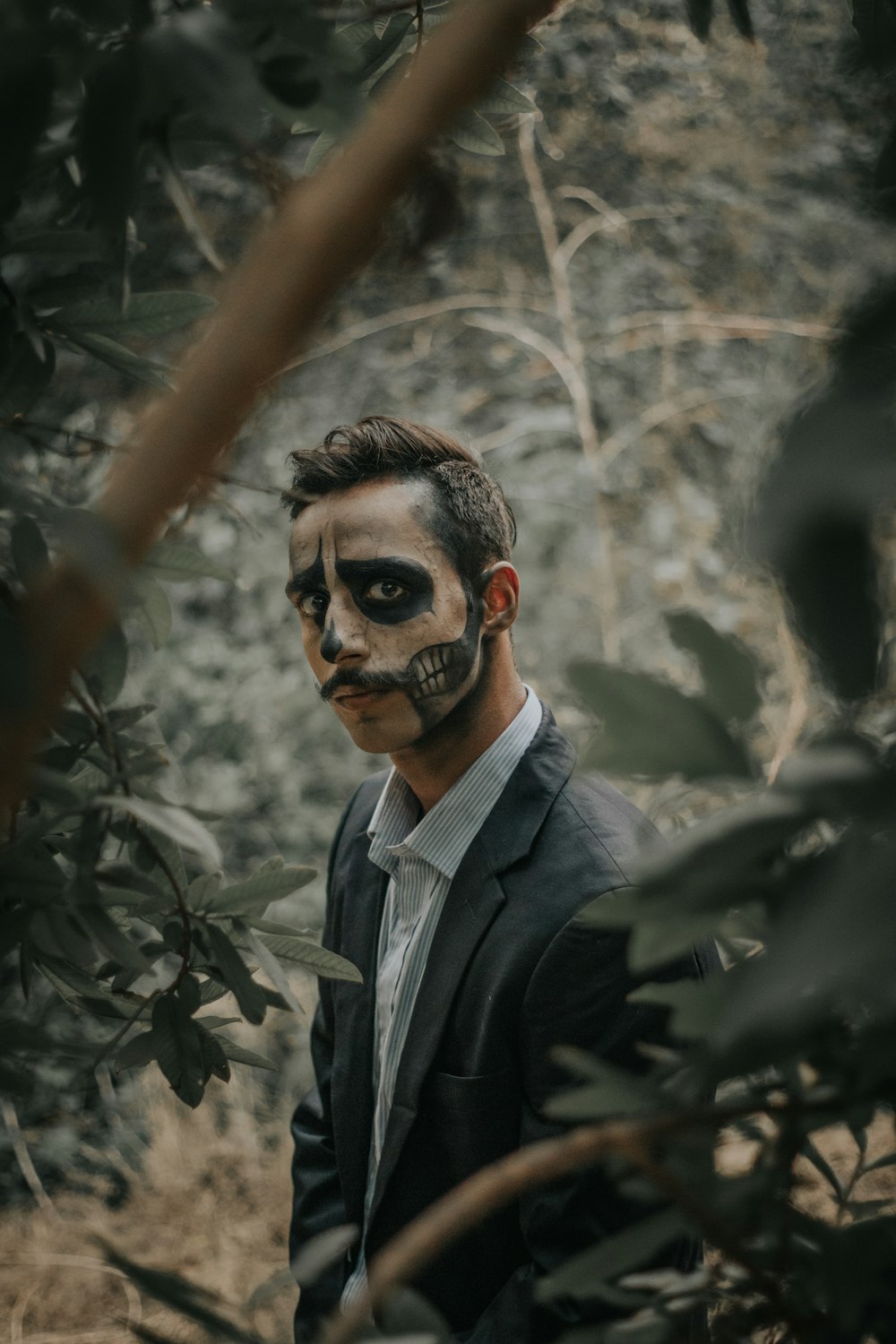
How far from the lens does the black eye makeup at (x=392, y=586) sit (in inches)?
53.7

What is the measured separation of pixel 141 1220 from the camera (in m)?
2.97

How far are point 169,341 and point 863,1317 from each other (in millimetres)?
3785

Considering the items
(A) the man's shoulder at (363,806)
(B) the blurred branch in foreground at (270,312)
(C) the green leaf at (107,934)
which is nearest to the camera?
(B) the blurred branch in foreground at (270,312)

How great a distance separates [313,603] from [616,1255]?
96cm

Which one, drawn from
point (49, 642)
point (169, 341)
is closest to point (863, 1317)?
point (49, 642)

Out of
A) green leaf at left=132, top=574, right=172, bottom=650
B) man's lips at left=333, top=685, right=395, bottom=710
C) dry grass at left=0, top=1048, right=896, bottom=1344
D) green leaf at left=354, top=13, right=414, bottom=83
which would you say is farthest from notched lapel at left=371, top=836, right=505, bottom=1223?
dry grass at left=0, top=1048, right=896, bottom=1344

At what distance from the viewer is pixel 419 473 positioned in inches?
55.7

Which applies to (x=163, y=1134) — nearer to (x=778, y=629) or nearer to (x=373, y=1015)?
(x=373, y=1015)

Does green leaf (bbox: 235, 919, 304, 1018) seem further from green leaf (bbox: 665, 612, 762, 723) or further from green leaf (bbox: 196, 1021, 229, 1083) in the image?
green leaf (bbox: 665, 612, 762, 723)

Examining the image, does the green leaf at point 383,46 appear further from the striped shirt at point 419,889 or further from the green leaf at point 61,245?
the striped shirt at point 419,889

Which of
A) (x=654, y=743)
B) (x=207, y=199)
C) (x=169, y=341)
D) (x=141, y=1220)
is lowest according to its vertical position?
(x=141, y=1220)

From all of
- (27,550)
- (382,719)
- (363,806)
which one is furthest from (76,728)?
(363,806)

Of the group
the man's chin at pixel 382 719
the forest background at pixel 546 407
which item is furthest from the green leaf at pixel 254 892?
the forest background at pixel 546 407

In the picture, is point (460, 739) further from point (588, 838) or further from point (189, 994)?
point (189, 994)
